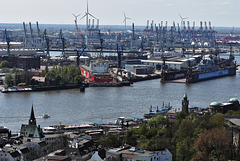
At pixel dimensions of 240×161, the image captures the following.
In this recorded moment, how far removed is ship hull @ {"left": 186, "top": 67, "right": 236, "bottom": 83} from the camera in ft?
81.2

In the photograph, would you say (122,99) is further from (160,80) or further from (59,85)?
(160,80)

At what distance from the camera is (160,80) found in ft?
81.9

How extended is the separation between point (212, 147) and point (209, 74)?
1833 centimetres

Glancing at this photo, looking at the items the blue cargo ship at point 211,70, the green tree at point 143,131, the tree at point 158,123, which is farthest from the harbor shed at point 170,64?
the green tree at point 143,131

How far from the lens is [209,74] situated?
88.6 feet

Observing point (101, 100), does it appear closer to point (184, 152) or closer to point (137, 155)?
point (184, 152)

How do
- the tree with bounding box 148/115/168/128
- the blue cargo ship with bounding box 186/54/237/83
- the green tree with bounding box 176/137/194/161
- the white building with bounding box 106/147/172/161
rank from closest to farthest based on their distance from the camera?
1. the white building with bounding box 106/147/172/161
2. the green tree with bounding box 176/137/194/161
3. the tree with bounding box 148/115/168/128
4. the blue cargo ship with bounding box 186/54/237/83

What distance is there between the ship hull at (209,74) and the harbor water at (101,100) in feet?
4.49

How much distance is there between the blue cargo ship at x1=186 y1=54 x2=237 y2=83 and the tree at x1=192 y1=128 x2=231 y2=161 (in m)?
15.4

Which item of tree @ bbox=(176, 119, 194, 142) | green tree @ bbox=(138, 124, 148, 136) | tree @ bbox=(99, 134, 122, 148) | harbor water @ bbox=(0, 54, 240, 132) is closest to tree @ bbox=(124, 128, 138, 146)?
green tree @ bbox=(138, 124, 148, 136)

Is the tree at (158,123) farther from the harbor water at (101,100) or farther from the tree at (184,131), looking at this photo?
the harbor water at (101,100)

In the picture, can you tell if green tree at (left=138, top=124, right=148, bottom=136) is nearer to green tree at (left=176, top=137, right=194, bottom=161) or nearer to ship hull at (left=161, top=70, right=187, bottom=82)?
green tree at (left=176, top=137, right=194, bottom=161)

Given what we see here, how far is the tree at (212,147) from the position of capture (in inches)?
342

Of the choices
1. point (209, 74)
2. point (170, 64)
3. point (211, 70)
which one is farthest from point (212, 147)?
point (170, 64)
